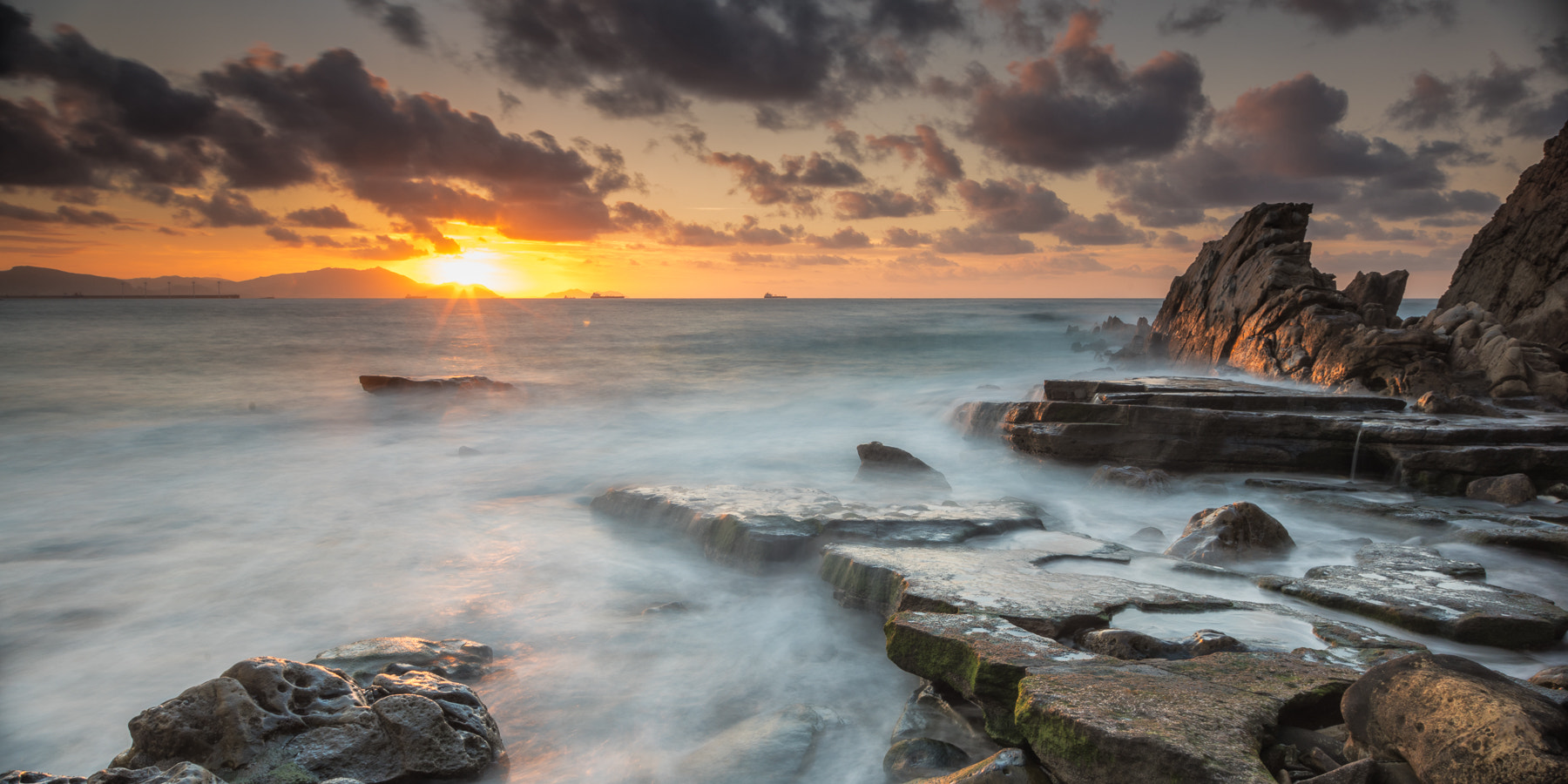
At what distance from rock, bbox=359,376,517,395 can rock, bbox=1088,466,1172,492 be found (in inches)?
544

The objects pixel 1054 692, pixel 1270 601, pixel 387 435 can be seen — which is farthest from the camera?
pixel 387 435

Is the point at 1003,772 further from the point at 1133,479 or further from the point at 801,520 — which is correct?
the point at 1133,479

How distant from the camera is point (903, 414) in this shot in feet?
49.7

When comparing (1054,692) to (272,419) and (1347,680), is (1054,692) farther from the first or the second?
(272,419)

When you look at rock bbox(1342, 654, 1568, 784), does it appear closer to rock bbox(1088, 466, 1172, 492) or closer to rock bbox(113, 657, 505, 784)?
rock bbox(113, 657, 505, 784)

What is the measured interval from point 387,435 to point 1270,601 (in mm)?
13360

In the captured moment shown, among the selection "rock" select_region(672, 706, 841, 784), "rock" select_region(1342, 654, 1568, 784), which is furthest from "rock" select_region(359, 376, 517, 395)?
"rock" select_region(1342, 654, 1568, 784)

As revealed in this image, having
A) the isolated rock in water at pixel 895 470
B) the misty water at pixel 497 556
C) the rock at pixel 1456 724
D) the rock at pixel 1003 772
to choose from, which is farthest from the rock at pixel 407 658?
the isolated rock in water at pixel 895 470

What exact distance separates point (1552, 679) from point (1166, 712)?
79.5 inches

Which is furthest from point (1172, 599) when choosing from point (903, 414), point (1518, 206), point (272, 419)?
point (1518, 206)

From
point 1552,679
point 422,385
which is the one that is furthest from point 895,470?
point 422,385

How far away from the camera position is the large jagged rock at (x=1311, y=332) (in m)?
11.1

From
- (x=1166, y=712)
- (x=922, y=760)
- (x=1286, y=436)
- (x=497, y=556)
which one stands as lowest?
(x=497, y=556)

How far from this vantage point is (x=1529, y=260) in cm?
1659
